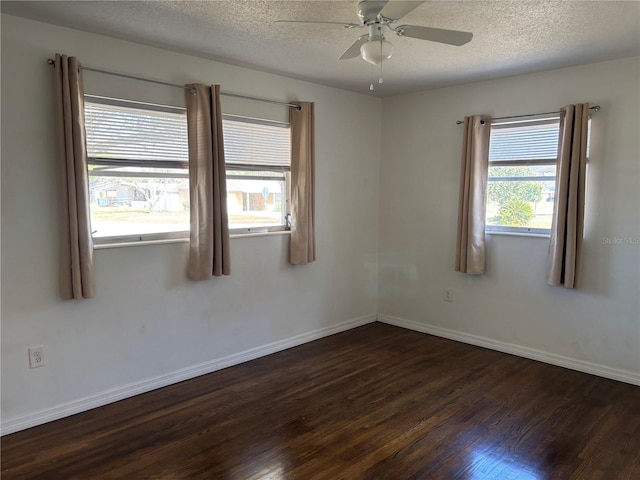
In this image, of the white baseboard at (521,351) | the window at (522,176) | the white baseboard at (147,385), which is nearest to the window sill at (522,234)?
the window at (522,176)

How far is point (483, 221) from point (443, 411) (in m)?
1.79

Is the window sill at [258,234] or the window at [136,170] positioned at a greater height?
the window at [136,170]

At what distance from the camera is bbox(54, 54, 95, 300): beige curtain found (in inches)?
103

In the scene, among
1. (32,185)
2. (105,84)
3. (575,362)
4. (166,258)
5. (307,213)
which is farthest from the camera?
(307,213)

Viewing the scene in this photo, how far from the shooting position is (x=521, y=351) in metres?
3.92

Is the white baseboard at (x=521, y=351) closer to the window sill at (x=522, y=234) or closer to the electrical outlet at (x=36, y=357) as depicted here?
the window sill at (x=522, y=234)

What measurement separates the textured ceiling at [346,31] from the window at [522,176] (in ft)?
1.69

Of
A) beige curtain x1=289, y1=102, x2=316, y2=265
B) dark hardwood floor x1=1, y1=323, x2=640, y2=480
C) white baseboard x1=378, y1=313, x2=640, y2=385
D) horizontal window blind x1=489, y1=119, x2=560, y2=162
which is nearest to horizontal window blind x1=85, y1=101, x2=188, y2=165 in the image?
beige curtain x1=289, y1=102, x2=316, y2=265

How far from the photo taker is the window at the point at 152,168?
2.91 meters

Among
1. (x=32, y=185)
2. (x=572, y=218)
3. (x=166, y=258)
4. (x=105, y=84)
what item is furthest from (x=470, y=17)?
(x=32, y=185)

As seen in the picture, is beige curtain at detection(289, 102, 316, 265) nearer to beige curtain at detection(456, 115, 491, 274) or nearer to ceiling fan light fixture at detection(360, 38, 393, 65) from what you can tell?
beige curtain at detection(456, 115, 491, 274)

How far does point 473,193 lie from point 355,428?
7.61 ft

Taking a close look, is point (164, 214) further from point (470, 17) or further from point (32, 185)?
point (470, 17)

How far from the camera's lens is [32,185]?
104 inches
